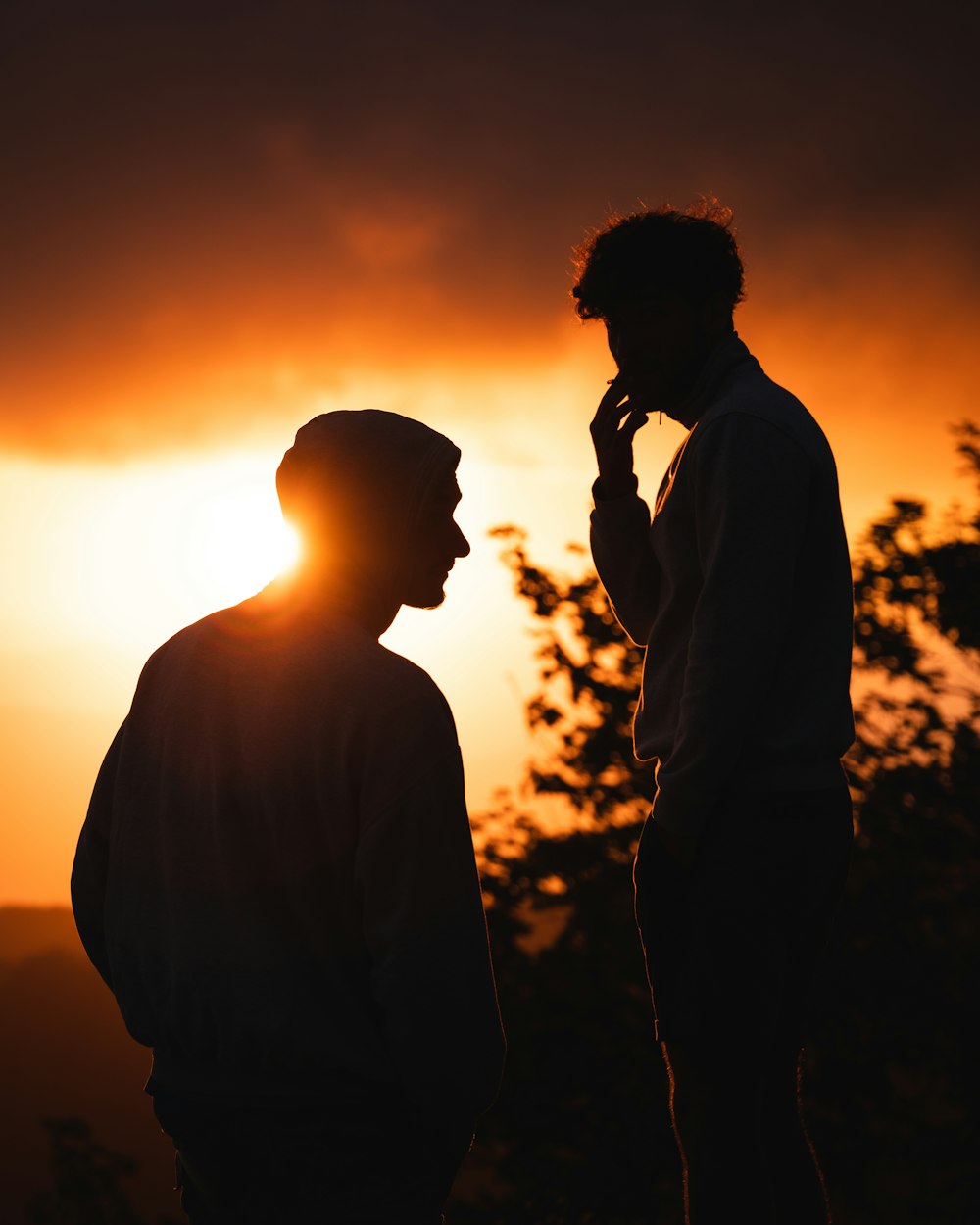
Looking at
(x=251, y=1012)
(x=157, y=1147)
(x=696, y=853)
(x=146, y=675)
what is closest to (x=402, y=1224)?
(x=251, y=1012)

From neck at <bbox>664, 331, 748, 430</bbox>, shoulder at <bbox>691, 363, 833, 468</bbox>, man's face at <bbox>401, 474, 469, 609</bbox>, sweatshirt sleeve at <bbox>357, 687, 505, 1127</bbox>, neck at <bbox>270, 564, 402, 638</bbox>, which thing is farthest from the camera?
neck at <bbox>664, 331, 748, 430</bbox>

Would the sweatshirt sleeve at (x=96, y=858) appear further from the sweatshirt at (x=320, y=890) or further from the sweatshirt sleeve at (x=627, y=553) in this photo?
the sweatshirt sleeve at (x=627, y=553)

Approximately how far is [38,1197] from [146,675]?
39.5 ft

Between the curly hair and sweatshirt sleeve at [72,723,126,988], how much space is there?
1.62m

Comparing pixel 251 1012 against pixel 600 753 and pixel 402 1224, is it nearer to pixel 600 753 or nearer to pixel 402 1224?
pixel 402 1224

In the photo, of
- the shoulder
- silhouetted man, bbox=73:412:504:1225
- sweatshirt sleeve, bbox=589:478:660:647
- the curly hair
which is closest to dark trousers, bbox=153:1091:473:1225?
silhouetted man, bbox=73:412:504:1225

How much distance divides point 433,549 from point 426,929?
2.59 feet

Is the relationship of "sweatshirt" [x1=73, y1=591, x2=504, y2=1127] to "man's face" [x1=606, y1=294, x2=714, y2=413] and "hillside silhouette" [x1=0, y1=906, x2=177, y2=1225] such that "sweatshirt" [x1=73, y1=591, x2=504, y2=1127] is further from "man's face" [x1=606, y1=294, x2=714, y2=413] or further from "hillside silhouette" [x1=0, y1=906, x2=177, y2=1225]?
"hillside silhouette" [x1=0, y1=906, x2=177, y2=1225]

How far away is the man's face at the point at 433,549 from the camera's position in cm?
213

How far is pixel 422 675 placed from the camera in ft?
6.09

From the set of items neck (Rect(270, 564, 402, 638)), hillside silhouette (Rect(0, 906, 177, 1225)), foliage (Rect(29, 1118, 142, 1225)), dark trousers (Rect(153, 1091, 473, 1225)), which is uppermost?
neck (Rect(270, 564, 402, 638))

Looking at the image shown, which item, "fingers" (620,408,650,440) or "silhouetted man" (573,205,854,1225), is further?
"fingers" (620,408,650,440)

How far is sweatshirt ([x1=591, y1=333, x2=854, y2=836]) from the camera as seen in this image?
218 cm

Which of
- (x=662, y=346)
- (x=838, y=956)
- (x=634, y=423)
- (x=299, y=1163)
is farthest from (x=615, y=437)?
(x=838, y=956)
